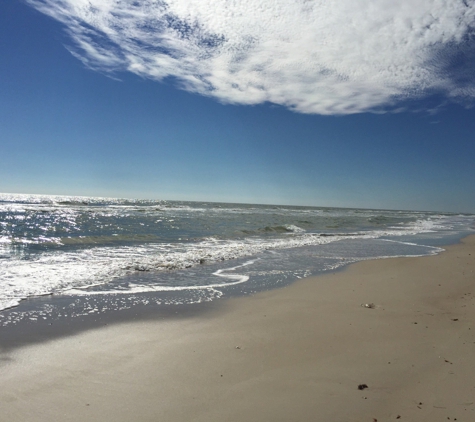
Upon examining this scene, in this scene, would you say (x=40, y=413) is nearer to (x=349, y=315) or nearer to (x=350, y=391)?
(x=350, y=391)

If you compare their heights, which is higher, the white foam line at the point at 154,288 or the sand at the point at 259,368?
the sand at the point at 259,368

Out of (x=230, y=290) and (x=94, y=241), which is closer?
(x=230, y=290)

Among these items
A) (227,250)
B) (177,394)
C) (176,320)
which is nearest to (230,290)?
(176,320)

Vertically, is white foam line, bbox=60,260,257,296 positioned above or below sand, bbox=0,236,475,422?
below

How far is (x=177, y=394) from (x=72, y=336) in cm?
225

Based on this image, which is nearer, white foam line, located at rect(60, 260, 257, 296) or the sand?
the sand

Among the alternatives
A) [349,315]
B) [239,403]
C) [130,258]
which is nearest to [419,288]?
[349,315]

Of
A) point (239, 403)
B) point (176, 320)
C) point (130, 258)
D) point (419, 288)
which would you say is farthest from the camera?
point (130, 258)

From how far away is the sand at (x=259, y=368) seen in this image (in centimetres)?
307

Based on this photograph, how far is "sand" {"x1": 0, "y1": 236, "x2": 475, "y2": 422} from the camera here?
10.1ft

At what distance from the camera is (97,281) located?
315 inches

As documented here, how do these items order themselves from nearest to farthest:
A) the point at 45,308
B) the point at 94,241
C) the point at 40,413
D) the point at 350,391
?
the point at 40,413 < the point at 350,391 < the point at 45,308 < the point at 94,241

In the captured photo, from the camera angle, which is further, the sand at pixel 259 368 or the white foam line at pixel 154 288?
the white foam line at pixel 154 288

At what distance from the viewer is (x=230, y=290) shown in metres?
7.62
